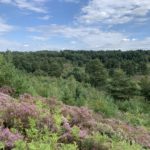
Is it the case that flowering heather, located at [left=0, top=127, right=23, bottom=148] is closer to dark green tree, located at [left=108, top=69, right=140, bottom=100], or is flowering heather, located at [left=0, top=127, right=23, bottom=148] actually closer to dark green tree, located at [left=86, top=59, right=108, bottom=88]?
dark green tree, located at [left=108, top=69, right=140, bottom=100]

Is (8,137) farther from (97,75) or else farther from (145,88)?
(97,75)

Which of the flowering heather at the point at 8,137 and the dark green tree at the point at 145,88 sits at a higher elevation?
the flowering heather at the point at 8,137

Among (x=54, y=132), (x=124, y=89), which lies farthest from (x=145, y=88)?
(x=54, y=132)

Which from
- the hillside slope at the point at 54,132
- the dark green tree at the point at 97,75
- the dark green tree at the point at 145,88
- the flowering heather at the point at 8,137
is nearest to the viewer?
the flowering heather at the point at 8,137

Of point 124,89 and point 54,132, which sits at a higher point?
point 54,132

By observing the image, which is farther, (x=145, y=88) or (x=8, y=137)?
(x=145, y=88)

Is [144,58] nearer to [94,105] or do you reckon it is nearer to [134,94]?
[134,94]

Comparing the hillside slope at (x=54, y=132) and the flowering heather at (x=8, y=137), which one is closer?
the flowering heather at (x=8, y=137)

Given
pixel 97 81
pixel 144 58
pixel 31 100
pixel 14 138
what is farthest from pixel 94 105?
pixel 144 58

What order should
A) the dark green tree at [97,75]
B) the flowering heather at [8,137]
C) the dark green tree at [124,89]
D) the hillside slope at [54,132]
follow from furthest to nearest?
the dark green tree at [97,75] < the dark green tree at [124,89] < the hillside slope at [54,132] < the flowering heather at [8,137]

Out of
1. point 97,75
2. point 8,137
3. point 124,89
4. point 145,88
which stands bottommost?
point 124,89

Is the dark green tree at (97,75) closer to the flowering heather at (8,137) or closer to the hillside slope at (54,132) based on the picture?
the hillside slope at (54,132)

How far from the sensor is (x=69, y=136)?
6.39 metres

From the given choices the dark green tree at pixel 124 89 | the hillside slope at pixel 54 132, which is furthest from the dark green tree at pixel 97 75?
the hillside slope at pixel 54 132
